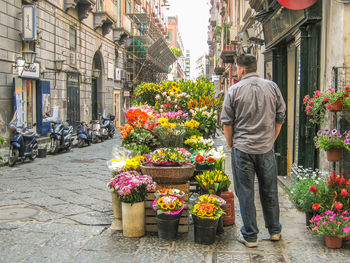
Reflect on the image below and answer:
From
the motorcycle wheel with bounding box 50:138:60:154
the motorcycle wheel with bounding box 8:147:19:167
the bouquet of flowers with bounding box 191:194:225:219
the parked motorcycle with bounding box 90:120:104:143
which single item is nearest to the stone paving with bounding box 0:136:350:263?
the bouquet of flowers with bounding box 191:194:225:219

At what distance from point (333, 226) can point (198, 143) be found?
218cm

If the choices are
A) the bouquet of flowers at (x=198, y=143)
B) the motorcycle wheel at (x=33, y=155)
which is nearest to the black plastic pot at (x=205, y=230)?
the bouquet of flowers at (x=198, y=143)

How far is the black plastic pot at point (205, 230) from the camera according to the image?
3.98 metres

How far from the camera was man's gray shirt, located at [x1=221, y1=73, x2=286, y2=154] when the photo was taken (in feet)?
12.8

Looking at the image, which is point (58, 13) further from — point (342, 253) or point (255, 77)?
point (342, 253)

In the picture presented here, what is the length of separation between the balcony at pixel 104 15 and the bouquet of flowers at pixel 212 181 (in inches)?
753

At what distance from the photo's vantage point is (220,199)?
13.9 feet

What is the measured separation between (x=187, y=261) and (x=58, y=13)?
15.4 metres

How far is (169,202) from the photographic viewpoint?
409 cm

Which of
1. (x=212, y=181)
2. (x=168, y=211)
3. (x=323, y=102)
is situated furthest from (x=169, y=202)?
(x=323, y=102)

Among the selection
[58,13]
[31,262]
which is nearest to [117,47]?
[58,13]

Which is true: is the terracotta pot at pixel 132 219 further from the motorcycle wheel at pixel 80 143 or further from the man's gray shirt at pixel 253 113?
the motorcycle wheel at pixel 80 143

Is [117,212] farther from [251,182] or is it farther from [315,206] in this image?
[315,206]

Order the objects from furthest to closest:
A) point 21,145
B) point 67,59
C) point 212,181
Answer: point 67,59
point 21,145
point 212,181
